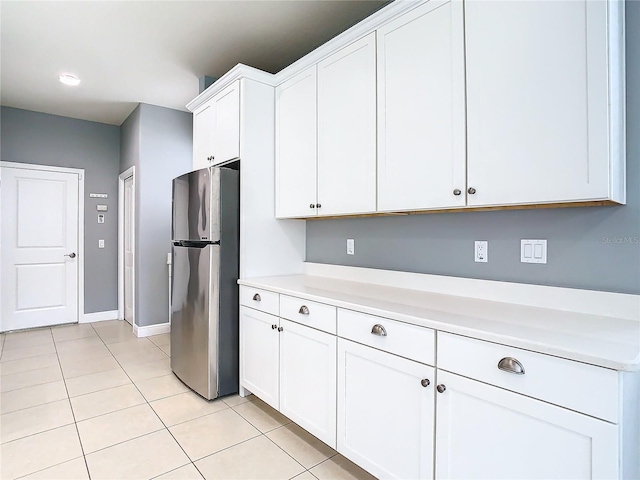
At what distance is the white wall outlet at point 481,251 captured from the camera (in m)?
1.80

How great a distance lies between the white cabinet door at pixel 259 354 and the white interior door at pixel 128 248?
2.77m

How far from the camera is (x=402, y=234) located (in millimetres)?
2209

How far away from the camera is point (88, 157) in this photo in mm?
4910

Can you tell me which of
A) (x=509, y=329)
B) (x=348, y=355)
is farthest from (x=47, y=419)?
(x=509, y=329)

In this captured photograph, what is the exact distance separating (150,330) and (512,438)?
4094 millimetres

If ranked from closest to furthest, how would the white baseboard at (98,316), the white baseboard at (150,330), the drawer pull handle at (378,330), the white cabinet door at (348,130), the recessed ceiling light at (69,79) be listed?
the drawer pull handle at (378,330) < the white cabinet door at (348,130) < the recessed ceiling light at (69,79) < the white baseboard at (150,330) < the white baseboard at (98,316)

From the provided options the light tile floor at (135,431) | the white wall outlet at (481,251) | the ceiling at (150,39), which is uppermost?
the ceiling at (150,39)

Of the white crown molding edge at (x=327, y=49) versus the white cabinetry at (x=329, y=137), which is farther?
the white cabinetry at (x=329, y=137)

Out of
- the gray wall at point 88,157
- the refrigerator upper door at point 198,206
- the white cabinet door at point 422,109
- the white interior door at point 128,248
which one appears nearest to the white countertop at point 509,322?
the white cabinet door at point 422,109

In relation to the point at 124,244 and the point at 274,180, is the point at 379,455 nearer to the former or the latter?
the point at 274,180

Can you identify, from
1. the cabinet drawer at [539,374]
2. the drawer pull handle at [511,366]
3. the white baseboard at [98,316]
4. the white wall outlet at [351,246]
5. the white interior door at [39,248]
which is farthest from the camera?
the white baseboard at [98,316]

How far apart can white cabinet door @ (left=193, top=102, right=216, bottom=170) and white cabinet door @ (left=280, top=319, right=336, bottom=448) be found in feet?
5.69

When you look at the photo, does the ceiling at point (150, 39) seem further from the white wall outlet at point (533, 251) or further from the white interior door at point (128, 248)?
the white wall outlet at point (533, 251)

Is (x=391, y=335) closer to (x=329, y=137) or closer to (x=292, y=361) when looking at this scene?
(x=292, y=361)
